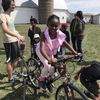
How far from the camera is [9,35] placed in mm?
4805

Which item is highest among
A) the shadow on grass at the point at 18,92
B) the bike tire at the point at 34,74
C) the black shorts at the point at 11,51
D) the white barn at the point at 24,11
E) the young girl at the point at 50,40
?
the white barn at the point at 24,11

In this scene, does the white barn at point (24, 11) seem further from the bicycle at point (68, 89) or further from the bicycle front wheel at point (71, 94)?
the bicycle at point (68, 89)

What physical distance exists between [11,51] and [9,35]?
0.41 m

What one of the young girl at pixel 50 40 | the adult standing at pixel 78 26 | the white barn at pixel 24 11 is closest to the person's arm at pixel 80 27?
the adult standing at pixel 78 26

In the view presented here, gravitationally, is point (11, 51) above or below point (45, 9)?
below

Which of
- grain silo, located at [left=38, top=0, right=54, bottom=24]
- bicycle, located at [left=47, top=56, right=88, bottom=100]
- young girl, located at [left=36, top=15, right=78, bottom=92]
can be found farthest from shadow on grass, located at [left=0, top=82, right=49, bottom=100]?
grain silo, located at [left=38, top=0, right=54, bottom=24]

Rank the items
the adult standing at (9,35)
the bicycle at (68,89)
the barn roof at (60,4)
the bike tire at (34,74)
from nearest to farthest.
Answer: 1. the bicycle at (68,89)
2. the adult standing at (9,35)
3. the bike tire at (34,74)
4. the barn roof at (60,4)

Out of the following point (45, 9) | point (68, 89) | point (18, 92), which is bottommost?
point (18, 92)

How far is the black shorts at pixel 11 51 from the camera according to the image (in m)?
4.88

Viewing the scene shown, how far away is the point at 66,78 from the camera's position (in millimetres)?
3467

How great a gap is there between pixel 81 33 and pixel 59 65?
4.34 m

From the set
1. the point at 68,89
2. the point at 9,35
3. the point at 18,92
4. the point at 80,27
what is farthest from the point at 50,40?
the point at 80,27

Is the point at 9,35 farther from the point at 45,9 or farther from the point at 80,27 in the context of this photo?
the point at 45,9

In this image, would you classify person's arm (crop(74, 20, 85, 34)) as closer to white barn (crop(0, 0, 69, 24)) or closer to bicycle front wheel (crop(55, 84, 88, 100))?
bicycle front wheel (crop(55, 84, 88, 100))
